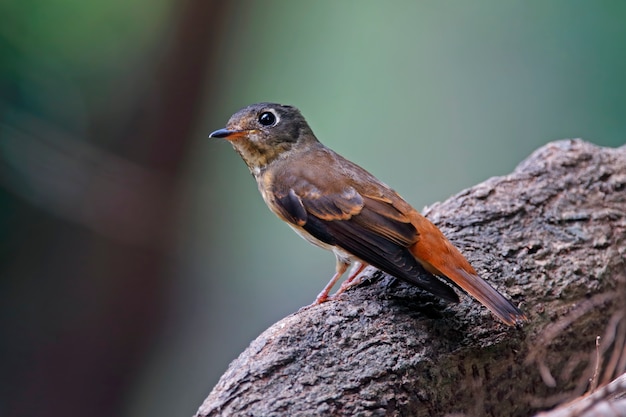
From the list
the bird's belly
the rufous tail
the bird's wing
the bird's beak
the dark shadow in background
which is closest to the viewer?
the rufous tail

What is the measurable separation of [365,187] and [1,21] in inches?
141

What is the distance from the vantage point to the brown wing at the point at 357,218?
2676mm

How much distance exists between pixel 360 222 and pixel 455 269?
17.7 inches

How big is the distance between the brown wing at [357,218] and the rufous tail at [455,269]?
0.15 ft

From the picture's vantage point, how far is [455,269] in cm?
271

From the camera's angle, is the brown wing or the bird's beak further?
the bird's beak

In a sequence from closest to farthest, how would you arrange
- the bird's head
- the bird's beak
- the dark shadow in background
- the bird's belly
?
the bird's belly < the bird's beak < the bird's head < the dark shadow in background

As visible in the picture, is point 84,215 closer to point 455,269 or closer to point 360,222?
point 360,222

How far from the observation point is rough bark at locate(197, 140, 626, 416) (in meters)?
2.41

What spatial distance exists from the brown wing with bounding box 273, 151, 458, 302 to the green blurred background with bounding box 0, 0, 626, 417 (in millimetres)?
2542

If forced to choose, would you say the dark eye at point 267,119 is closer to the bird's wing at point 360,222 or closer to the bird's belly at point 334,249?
the bird's wing at point 360,222

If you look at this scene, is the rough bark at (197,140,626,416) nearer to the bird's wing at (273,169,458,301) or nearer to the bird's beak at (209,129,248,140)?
the bird's wing at (273,169,458,301)

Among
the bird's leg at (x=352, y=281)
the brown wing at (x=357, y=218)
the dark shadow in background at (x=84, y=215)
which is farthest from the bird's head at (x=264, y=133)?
the dark shadow in background at (x=84, y=215)

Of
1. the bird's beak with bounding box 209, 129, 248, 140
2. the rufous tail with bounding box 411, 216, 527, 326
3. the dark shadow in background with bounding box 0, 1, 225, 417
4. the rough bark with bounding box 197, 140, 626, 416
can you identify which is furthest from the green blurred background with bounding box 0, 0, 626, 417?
the rufous tail with bounding box 411, 216, 527, 326
